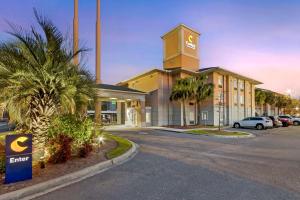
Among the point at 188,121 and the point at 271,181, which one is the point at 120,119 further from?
the point at 271,181

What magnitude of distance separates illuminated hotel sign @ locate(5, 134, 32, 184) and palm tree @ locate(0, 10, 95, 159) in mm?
1799

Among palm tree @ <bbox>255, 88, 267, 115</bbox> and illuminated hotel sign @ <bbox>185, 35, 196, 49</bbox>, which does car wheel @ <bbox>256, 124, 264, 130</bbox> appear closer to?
illuminated hotel sign @ <bbox>185, 35, 196, 49</bbox>

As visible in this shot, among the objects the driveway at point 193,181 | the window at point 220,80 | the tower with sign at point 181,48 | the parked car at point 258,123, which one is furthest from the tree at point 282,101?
the driveway at point 193,181

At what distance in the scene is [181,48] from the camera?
36.6m

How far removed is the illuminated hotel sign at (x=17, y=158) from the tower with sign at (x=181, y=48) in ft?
102

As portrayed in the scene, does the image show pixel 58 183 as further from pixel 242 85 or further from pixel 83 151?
pixel 242 85

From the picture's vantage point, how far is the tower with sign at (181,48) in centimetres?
3669

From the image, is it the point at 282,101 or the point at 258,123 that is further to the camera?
the point at 282,101

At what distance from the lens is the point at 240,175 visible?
24.2 ft

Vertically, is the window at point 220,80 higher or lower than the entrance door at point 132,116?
higher

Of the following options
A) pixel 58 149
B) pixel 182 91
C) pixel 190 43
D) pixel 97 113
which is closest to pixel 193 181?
pixel 58 149

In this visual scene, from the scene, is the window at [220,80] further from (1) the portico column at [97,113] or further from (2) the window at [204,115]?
(1) the portico column at [97,113]

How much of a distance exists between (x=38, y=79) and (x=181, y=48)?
101ft

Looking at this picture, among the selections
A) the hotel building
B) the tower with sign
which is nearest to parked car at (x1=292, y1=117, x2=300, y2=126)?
the hotel building
